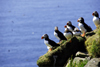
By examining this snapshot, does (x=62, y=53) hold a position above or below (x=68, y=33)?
below

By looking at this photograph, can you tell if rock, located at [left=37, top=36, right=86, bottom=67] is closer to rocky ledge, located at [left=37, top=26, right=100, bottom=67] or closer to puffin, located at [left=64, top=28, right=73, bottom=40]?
rocky ledge, located at [left=37, top=26, right=100, bottom=67]

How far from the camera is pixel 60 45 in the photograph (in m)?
7.48

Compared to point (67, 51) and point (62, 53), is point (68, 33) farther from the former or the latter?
point (62, 53)

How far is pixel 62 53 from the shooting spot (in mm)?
7316

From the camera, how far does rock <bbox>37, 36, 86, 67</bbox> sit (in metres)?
7.13

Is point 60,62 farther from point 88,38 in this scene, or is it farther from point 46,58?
point 88,38

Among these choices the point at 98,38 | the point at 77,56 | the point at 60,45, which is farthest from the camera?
the point at 60,45

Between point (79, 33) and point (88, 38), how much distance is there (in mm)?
Answer: 675

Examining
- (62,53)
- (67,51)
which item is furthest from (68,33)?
(62,53)

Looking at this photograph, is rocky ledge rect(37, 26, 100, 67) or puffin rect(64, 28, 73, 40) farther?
puffin rect(64, 28, 73, 40)

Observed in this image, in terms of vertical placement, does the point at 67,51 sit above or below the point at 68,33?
below

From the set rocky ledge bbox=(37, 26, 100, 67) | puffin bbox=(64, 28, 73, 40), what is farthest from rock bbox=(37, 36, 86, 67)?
puffin bbox=(64, 28, 73, 40)

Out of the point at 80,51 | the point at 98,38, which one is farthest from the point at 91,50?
the point at 80,51

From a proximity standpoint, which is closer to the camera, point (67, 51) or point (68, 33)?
point (67, 51)
